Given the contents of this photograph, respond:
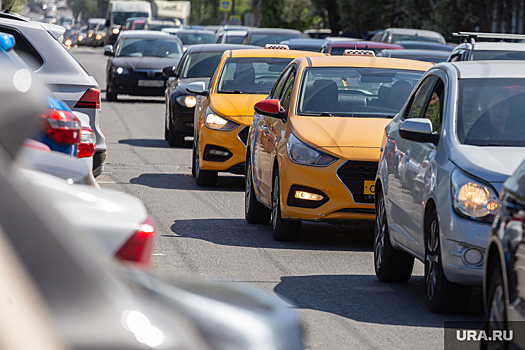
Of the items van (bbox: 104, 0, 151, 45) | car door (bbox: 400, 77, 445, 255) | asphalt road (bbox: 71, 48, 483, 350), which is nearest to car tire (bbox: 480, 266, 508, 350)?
asphalt road (bbox: 71, 48, 483, 350)

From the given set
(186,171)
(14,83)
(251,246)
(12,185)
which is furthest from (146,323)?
(186,171)

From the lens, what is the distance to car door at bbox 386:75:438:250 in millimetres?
6750

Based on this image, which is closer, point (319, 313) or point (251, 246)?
point (319, 313)

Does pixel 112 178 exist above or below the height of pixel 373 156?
below

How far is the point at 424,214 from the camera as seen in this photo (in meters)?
6.36

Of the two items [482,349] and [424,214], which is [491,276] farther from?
[424,214]

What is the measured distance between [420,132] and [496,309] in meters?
2.36

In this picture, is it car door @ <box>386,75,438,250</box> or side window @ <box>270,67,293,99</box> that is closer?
car door @ <box>386,75,438,250</box>

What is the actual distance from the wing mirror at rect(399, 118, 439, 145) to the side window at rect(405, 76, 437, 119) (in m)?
0.75

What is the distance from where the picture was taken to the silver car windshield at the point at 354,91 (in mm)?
9625

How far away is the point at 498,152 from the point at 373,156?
2408 millimetres

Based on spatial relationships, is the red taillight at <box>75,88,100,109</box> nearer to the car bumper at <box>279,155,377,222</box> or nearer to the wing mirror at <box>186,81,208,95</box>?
the car bumper at <box>279,155,377,222</box>

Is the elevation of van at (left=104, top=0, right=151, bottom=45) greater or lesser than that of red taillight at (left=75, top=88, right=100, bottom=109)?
lesser

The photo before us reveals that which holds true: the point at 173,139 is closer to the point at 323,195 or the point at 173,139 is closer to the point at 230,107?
the point at 230,107
